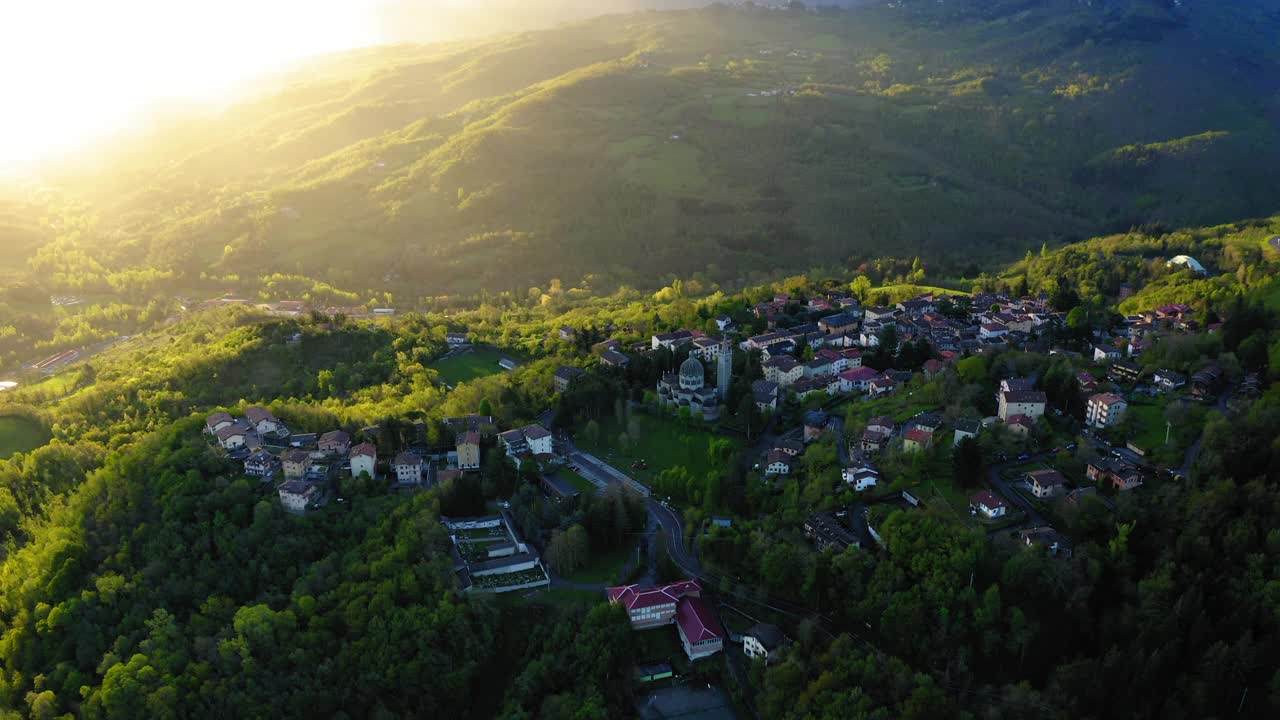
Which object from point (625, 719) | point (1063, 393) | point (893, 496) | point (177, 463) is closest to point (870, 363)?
point (1063, 393)

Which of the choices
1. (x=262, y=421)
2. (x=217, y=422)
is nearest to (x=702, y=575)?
(x=262, y=421)

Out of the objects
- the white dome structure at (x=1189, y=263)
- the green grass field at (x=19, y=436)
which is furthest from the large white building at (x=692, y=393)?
the white dome structure at (x=1189, y=263)

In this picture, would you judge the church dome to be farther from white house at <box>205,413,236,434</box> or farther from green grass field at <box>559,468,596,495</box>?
white house at <box>205,413,236,434</box>

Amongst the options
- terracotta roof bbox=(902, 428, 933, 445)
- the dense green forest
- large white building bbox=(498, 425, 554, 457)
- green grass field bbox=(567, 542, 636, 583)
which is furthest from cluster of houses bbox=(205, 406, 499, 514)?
terracotta roof bbox=(902, 428, 933, 445)

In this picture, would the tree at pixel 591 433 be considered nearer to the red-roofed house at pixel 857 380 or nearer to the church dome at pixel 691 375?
the church dome at pixel 691 375

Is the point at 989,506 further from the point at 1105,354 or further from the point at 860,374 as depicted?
the point at 1105,354

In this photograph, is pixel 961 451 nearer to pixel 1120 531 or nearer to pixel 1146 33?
pixel 1120 531
